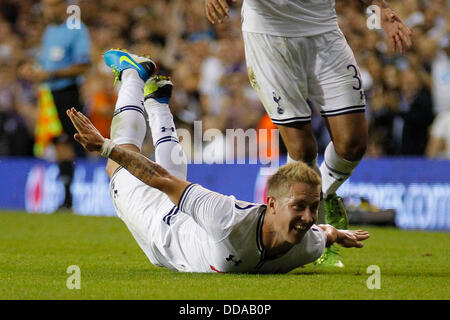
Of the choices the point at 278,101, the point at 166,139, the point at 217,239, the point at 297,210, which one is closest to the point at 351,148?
the point at 278,101

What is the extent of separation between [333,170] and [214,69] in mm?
7529

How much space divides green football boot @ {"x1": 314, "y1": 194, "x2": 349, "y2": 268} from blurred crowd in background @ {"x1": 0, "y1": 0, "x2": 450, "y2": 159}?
527cm

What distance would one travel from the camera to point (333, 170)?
22.5 ft

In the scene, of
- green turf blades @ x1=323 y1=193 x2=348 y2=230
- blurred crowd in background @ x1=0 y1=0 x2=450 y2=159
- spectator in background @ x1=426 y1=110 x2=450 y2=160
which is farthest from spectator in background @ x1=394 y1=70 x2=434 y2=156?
green turf blades @ x1=323 y1=193 x2=348 y2=230

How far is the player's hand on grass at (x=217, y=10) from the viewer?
19.9 feet

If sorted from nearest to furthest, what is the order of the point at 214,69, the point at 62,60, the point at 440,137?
the point at 440,137, the point at 62,60, the point at 214,69

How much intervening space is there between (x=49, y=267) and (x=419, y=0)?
8212 mm

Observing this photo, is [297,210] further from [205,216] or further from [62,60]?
[62,60]

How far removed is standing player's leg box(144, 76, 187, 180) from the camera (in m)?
6.74

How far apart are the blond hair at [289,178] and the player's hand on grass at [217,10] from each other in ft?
4.30

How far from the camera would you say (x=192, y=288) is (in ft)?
16.6

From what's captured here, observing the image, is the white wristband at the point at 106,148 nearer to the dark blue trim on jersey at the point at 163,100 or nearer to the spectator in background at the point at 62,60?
the dark blue trim on jersey at the point at 163,100
